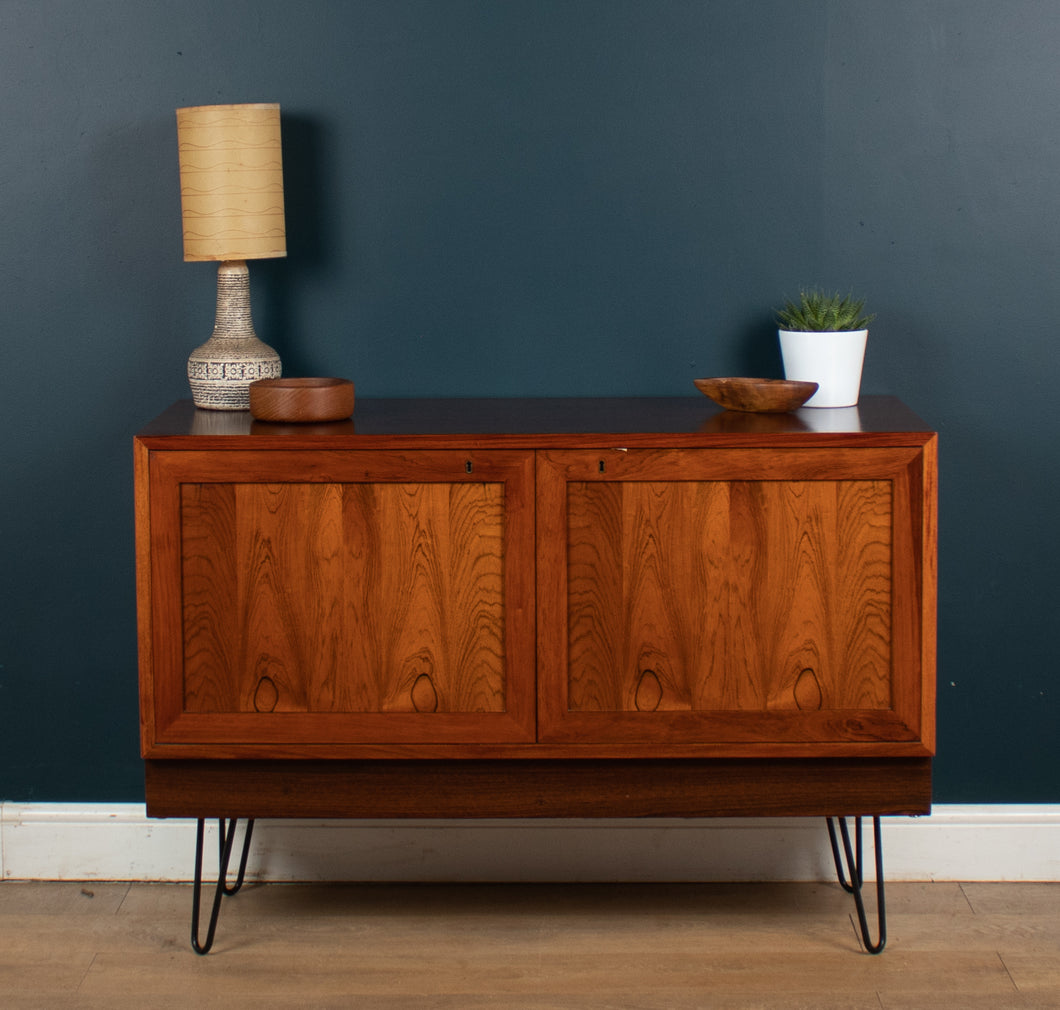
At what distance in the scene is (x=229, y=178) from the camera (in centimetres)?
223

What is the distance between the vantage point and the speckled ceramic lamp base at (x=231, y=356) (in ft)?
7.51

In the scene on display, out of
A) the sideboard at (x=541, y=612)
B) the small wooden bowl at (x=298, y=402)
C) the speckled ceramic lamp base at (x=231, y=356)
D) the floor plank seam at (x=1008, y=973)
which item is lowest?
the floor plank seam at (x=1008, y=973)

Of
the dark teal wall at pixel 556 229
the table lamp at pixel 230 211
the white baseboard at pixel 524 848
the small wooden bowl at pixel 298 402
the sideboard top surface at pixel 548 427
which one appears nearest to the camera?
the sideboard top surface at pixel 548 427

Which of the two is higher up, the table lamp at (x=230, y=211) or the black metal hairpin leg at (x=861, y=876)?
the table lamp at (x=230, y=211)

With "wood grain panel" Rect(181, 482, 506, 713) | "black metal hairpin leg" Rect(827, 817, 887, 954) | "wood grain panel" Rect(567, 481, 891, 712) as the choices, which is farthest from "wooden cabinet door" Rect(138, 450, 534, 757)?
"black metal hairpin leg" Rect(827, 817, 887, 954)

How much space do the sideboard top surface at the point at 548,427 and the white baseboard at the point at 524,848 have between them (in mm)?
831

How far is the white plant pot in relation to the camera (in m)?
2.29

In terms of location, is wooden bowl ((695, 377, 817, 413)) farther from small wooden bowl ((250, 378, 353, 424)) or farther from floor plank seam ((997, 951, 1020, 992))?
floor plank seam ((997, 951, 1020, 992))

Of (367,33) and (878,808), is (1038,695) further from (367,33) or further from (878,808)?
(367,33)

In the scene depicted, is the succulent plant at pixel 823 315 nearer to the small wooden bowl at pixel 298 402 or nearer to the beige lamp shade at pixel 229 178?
the small wooden bowl at pixel 298 402

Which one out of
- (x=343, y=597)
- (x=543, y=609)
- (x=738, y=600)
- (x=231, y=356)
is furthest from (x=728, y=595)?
(x=231, y=356)

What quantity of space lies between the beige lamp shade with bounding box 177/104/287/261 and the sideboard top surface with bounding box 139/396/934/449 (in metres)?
0.30

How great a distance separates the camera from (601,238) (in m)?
2.45

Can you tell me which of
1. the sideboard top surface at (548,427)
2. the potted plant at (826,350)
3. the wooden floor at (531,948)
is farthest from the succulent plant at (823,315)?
the wooden floor at (531,948)
